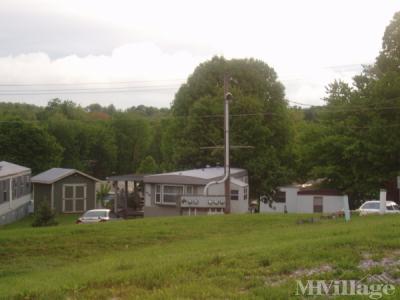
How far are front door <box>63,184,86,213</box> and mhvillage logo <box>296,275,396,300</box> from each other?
114 ft

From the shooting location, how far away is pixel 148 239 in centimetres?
1731

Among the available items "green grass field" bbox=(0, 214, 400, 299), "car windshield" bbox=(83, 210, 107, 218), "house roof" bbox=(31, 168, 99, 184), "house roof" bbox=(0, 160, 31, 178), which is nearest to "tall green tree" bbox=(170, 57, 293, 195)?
"house roof" bbox=(31, 168, 99, 184)

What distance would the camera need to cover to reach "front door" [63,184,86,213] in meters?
41.0

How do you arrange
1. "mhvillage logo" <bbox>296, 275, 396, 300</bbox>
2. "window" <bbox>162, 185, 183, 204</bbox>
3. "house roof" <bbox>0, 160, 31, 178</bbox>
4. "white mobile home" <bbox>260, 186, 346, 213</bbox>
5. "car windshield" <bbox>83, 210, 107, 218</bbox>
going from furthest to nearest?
"white mobile home" <bbox>260, 186, 346, 213</bbox>, "house roof" <bbox>0, 160, 31, 178</bbox>, "window" <bbox>162, 185, 183, 204</bbox>, "car windshield" <bbox>83, 210, 107, 218</bbox>, "mhvillage logo" <bbox>296, 275, 396, 300</bbox>

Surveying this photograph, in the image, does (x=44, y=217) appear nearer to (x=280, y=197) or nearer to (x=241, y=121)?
(x=241, y=121)

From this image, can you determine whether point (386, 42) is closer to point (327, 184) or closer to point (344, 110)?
point (344, 110)

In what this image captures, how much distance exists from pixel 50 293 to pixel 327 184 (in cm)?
2875

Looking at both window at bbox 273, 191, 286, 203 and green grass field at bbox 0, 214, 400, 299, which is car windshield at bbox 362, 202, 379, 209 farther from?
window at bbox 273, 191, 286, 203

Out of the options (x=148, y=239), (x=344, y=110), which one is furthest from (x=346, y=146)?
(x=148, y=239)

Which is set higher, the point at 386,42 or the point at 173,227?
the point at 386,42

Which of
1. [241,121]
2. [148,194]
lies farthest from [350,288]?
[241,121]

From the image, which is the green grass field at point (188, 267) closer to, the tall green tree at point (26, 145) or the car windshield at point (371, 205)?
the car windshield at point (371, 205)

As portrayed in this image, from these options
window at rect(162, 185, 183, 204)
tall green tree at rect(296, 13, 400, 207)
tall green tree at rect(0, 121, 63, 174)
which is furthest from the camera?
tall green tree at rect(0, 121, 63, 174)

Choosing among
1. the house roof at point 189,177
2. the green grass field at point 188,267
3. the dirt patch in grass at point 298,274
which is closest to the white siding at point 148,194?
the house roof at point 189,177
